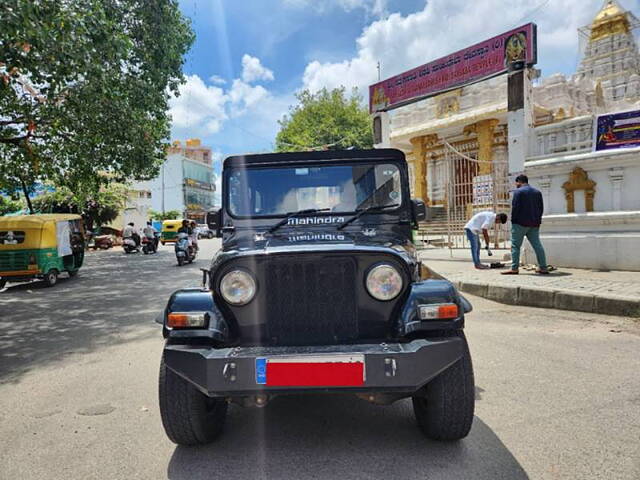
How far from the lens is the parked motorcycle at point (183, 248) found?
13867 millimetres

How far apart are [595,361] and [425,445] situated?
7.70 ft

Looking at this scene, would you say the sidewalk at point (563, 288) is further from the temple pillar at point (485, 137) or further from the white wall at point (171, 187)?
the white wall at point (171, 187)

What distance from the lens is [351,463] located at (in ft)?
7.93

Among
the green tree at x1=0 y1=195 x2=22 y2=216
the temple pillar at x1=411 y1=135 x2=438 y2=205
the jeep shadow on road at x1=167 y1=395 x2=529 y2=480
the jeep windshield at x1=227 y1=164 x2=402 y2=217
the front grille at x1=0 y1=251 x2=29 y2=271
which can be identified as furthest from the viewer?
the green tree at x1=0 y1=195 x2=22 y2=216

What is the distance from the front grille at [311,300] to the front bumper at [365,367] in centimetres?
25

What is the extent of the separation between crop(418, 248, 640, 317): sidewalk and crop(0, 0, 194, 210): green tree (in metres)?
6.86

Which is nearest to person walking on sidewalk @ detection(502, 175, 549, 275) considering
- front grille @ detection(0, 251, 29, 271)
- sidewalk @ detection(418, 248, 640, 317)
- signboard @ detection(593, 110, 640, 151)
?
sidewalk @ detection(418, 248, 640, 317)

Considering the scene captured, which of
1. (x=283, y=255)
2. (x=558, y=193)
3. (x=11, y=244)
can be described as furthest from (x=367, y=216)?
(x=11, y=244)

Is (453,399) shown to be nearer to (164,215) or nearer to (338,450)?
(338,450)

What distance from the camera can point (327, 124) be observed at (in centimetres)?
3123

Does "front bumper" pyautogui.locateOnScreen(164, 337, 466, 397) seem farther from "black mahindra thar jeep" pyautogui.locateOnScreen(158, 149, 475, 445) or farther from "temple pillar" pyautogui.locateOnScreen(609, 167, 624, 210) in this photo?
"temple pillar" pyautogui.locateOnScreen(609, 167, 624, 210)

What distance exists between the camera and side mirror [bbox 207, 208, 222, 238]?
3.77 meters

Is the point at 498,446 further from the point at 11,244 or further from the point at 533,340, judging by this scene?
the point at 11,244

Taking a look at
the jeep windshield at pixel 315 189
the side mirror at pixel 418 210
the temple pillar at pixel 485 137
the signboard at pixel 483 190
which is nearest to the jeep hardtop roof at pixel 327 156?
the jeep windshield at pixel 315 189
